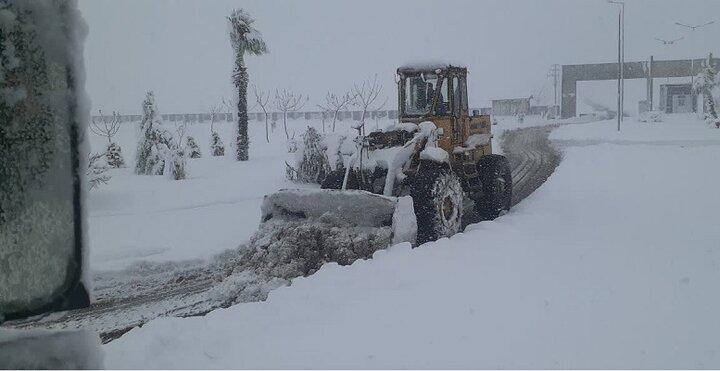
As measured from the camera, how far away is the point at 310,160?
57.1 ft

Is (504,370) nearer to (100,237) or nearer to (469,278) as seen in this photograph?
(469,278)

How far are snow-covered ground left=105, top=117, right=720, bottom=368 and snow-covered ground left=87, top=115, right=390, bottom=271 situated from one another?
2.76 metres

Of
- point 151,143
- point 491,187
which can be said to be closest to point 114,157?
point 151,143

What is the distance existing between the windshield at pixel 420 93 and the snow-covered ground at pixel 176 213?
12.8 ft

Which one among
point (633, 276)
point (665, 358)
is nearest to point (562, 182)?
point (633, 276)

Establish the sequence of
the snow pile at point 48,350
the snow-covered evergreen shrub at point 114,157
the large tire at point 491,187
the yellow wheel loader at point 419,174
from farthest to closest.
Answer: the snow-covered evergreen shrub at point 114,157 → the large tire at point 491,187 → the yellow wheel loader at point 419,174 → the snow pile at point 48,350

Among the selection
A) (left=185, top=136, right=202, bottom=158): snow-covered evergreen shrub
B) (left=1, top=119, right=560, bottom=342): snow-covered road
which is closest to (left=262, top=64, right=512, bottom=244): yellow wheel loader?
(left=1, top=119, right=560, bottom=342): snow-covered road

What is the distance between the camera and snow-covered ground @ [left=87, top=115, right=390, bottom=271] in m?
9.40

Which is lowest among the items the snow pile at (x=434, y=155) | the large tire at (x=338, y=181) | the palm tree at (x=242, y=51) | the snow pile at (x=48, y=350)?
the large tire at (x=338, y=181)

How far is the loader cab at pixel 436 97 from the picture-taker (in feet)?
32.9

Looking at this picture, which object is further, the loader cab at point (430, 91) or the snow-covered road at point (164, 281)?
the loader cab at point (430, 91)

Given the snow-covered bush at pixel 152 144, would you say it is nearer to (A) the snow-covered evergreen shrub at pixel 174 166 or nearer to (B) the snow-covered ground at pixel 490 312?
(A) the snow-covered evergreen shrub at pixel 174 166

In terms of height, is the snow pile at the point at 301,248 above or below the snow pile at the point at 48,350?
below

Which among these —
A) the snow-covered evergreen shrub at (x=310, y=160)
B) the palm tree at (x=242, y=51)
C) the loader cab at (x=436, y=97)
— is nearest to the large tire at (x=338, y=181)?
the loader cab at (x=436, y=97)
